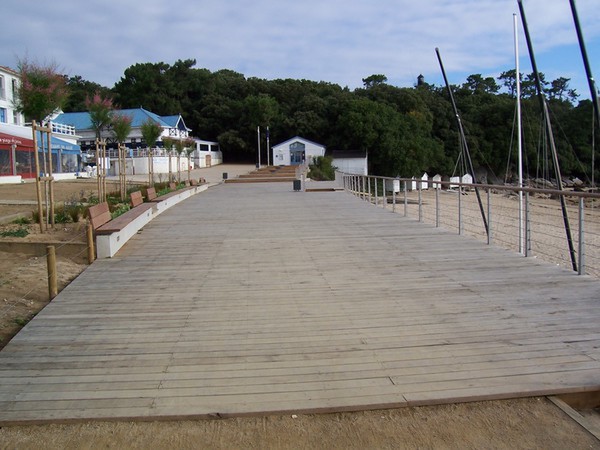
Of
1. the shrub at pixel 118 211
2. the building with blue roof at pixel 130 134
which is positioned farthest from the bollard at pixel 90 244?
the building with blue roof at pixel 130 134

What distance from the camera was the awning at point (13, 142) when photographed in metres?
28.4

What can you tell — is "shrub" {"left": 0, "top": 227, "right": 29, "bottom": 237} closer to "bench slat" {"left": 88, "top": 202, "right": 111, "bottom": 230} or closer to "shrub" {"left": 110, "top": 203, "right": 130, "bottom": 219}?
"bench slat" {"left": 88, "top": 202, "right": 111, "bottom": 230}

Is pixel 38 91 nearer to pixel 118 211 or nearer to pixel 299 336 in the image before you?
pixel 118 211

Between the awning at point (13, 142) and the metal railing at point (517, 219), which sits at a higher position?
the awning at point (13, 142)

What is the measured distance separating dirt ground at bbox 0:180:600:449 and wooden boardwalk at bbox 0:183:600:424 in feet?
0.22

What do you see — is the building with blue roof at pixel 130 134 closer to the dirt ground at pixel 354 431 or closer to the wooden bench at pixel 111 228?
the wooden bench at pixel 111 228

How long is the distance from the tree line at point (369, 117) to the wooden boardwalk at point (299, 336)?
53623 millimetres

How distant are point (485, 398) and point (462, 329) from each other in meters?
1.29

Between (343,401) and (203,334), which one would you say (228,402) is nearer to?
(343,401)

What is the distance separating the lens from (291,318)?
5125 mm

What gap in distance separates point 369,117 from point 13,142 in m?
40.0

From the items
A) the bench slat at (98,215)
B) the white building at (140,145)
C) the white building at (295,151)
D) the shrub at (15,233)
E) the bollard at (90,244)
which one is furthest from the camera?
the white building at (295,151)

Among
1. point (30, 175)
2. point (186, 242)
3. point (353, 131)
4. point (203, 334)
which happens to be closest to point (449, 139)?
point (353, 131)

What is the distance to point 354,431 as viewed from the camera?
3.16m
